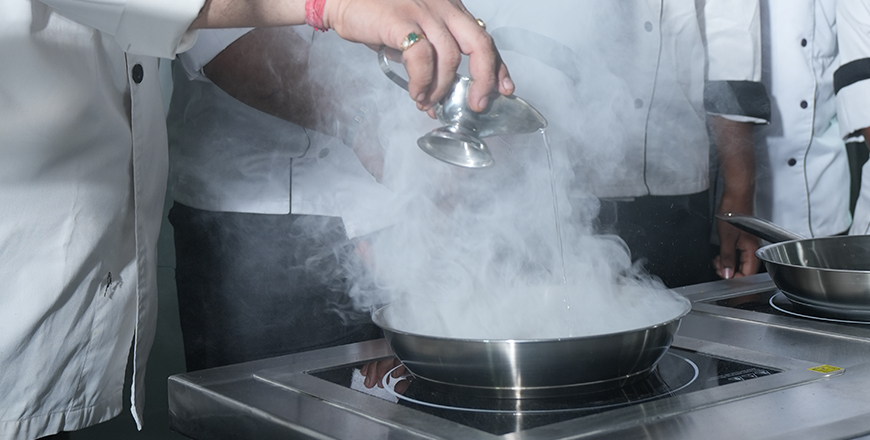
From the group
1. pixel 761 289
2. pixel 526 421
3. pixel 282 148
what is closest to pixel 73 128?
pixel 282 148

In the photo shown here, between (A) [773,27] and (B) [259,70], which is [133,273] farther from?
(A) [773,27]

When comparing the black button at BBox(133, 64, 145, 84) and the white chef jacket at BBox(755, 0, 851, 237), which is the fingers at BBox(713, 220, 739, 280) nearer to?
the white chef jacket at BBox(755, 0, 851, 237)

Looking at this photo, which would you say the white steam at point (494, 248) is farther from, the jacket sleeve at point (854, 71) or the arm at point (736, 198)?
the jacket sleeve at point (854, 71)

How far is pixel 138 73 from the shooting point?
1117mm

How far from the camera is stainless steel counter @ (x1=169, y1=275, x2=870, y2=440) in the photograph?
24.8 inches

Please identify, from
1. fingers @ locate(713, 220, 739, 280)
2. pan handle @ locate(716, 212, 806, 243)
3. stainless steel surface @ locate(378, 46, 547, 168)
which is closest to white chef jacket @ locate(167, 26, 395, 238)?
stainless steel surface @ locate(378, 46, 547, 168)

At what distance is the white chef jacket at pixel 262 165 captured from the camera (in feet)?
4.91

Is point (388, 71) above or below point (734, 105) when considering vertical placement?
below

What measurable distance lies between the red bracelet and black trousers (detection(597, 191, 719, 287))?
53.3 inches

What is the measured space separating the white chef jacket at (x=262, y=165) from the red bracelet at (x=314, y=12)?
0.55m

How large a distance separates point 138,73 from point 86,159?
17cm

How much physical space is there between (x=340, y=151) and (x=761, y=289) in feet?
2.77

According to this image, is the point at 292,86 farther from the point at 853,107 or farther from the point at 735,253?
the point at 853,107

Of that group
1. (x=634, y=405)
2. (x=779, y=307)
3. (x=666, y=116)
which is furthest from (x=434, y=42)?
(x=666, y=116)
